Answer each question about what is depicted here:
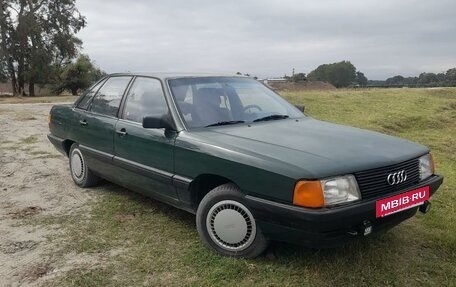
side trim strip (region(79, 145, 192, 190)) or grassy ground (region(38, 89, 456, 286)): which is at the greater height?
side trim strip (region(79, 145, 192, 190))

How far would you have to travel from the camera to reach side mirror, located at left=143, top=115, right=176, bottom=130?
3.66 m

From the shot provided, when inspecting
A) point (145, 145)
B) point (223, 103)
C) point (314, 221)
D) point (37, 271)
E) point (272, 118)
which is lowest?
point (37, 271)

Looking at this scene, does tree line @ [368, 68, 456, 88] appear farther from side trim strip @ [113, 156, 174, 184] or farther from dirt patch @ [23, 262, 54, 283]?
dirt patch @ [23, 262, 54, 283]

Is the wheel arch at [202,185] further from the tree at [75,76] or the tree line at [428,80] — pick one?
the tree at [75,76]

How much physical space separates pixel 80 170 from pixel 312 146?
3205mm

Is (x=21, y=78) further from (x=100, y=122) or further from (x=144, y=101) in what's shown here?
(x=144, y=101)

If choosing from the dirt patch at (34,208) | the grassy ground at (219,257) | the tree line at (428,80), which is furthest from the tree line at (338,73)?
the grassy ground at (219,257)

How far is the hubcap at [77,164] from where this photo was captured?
5.25 m

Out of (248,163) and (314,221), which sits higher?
(248,163)

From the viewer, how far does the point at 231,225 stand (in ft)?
10.8

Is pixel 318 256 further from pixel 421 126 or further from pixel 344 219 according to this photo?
pixel 421 126

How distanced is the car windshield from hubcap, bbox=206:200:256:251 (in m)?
0.80

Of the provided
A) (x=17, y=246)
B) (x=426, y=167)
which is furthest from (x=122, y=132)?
(x=426, y=167)

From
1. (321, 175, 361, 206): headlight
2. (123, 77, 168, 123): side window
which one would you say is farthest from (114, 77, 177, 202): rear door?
(321, 175, 361, 206): headlight
